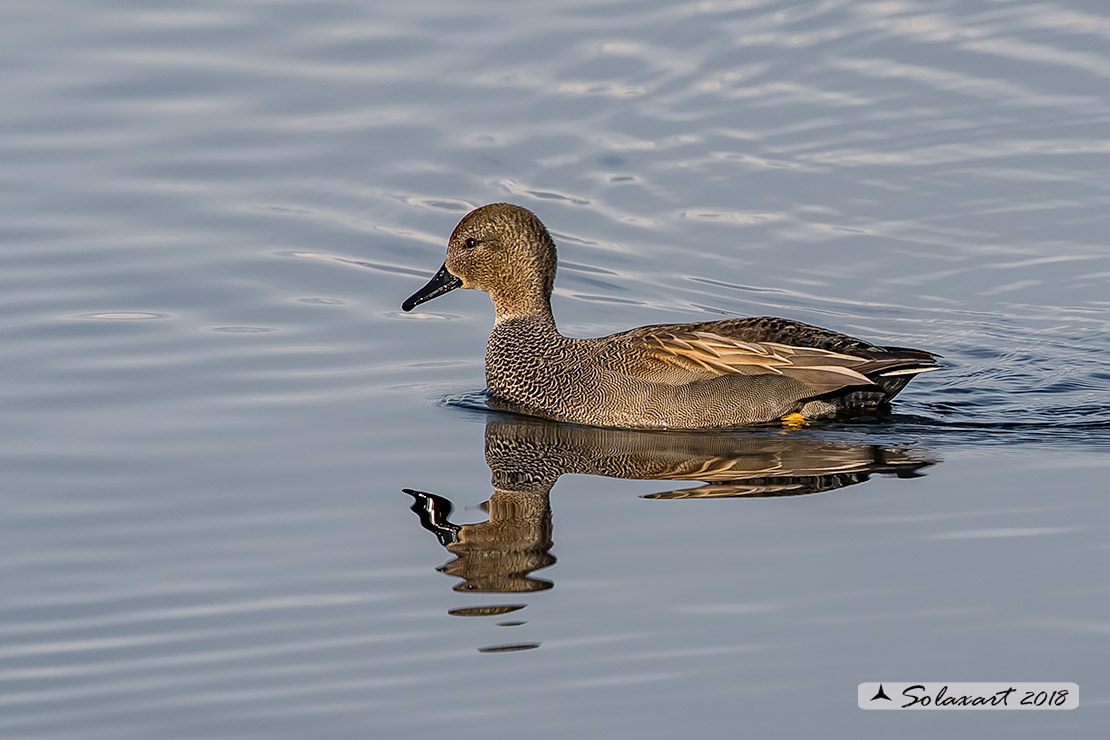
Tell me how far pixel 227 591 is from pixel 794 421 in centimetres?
436

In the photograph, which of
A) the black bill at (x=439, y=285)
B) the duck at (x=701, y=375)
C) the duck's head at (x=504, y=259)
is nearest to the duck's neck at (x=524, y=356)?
the duck at (x=701, y=375)

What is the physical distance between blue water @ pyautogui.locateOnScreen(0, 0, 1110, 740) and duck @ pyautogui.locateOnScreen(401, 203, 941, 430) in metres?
0.22

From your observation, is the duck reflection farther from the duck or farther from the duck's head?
the duck's head

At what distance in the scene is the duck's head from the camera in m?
12.2

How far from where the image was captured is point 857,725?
7.01 meters

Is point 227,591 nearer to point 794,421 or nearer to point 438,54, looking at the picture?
point 794,421

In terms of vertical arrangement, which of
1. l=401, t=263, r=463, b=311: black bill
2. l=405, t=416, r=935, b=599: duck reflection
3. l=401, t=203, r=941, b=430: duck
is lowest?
l=405, t=416, r=935, b=599: duck reflection

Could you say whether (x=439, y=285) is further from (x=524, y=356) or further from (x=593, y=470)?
(x=593, y=470)

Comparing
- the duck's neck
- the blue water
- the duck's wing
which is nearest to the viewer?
the blue water

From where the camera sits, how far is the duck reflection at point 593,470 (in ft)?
29.9

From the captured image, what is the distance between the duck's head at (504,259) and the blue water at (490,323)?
2.00 feet

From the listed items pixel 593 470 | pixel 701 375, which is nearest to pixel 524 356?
pixel 701 375

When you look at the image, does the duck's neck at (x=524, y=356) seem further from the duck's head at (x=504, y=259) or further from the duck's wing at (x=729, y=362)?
the duck's wing at (x=729, y=362)

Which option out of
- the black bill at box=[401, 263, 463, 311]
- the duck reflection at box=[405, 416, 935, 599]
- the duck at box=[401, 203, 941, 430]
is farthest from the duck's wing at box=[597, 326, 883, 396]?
the black bill at box=[401, 263, 463, 311]
